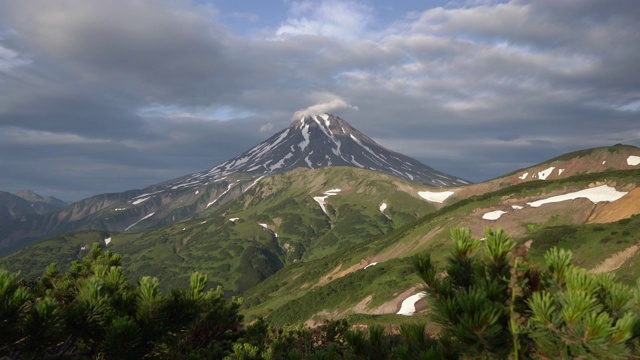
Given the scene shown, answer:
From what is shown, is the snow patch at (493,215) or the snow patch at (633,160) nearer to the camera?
the snow patch at (493,215)

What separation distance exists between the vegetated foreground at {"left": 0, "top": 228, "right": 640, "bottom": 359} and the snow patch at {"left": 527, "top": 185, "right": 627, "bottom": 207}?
11071 cm

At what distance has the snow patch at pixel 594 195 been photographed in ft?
302

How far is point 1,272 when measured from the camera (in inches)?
235

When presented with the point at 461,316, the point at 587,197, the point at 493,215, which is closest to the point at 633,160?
the point at 587,197

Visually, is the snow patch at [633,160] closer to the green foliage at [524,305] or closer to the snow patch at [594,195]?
the snow patch at [594,195]

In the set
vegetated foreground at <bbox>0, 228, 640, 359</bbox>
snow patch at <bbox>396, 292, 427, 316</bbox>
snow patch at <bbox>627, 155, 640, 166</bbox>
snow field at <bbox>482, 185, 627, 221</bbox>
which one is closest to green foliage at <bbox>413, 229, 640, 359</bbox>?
vegetated foreground at <bbox>0, 228, 640, 359</bbox>

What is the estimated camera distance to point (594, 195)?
9575cm

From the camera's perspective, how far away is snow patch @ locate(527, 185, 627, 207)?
92037mm

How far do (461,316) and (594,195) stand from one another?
116 meters

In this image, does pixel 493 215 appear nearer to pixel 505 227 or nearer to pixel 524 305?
pixel 505 227

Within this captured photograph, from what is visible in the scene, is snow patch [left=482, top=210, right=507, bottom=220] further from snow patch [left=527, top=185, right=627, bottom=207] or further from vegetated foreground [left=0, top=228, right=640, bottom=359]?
vegetated foreground [left=0, top=228, right=640, bottom=359]

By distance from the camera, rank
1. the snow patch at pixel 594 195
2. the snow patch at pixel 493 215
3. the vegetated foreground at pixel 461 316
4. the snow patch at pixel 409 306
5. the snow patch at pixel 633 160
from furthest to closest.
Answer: the snow patch at pixel 633 160 → the snow patch at pixel 493 215 → the snow patch at pixel 594 195 → the snow patch at pixel 409 306 → the vegetated foreground at pixel 461 316

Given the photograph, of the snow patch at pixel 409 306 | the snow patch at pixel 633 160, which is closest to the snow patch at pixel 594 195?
the snow patch at pixel 409 306

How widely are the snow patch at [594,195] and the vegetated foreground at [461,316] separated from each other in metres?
111
